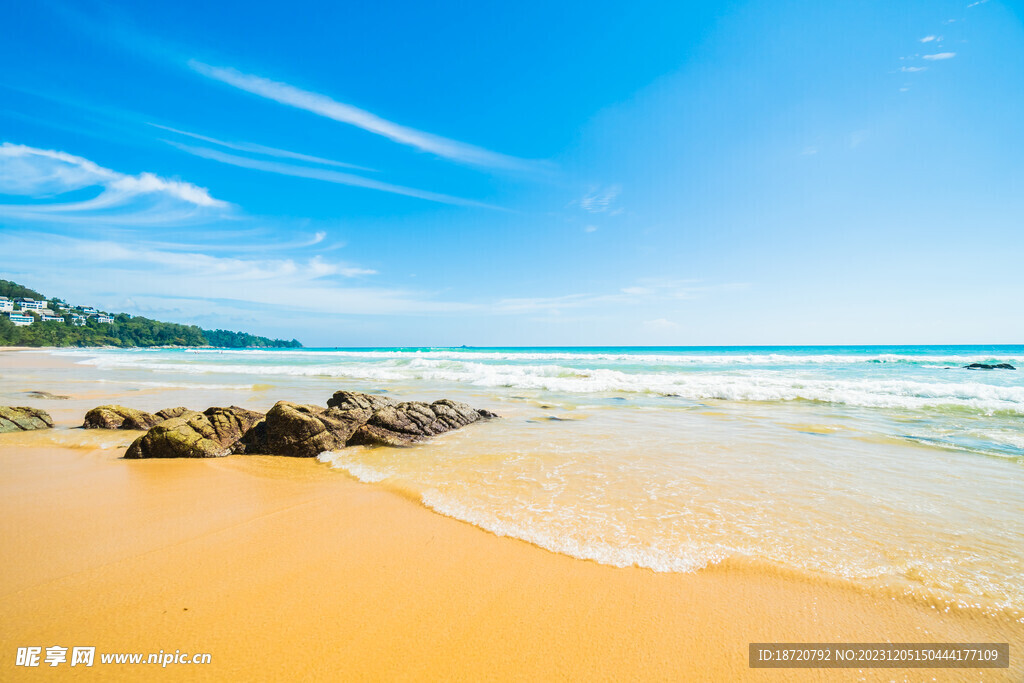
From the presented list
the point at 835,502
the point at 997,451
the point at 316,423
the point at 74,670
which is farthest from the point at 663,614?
the point at 997,451

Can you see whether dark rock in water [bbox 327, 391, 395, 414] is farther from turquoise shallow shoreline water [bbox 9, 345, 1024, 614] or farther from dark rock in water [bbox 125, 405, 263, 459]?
turquoise shallow shoreline water [bbox 9, 345, 1024, 614]

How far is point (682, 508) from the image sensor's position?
409cm

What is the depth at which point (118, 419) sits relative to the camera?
849cm

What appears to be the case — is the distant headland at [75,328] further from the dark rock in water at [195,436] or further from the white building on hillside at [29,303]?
the dark rock in water at [195,436]

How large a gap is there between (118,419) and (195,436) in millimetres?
3595

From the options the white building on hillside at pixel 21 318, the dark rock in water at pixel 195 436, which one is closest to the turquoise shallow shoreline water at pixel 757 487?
the dark rock in water at pixel 195 436

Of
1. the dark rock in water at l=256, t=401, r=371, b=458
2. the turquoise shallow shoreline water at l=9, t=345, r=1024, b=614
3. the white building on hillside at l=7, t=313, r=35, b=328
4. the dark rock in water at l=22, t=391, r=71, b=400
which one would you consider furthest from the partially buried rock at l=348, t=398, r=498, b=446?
the white building on hillside at l=7, t=313, r=35, b=328

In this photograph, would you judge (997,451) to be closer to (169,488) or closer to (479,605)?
(479,605)

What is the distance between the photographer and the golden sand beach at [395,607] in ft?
6.91

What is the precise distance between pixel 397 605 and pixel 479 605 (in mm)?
522

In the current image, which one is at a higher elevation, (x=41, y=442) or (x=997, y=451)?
(x=997, y=451)

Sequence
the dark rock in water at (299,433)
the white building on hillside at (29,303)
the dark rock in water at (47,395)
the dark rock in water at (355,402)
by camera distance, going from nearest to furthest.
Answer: the dark rock in water at (299,433) < the dark rock in water at (355,402) < the dark rock in water at (47,395) < the white building on hillside at (29,303)

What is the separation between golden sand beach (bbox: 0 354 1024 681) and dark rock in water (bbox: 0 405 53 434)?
Result: 622cm

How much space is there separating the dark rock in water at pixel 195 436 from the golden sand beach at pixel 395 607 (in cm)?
246
